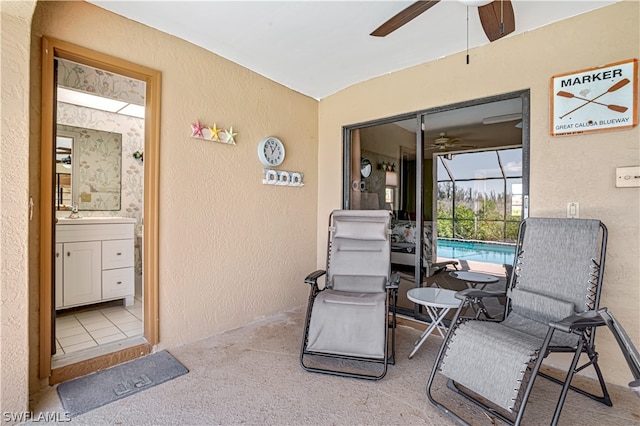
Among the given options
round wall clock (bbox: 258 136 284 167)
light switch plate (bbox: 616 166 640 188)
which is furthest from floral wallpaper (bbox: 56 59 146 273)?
light switch plate (bbox: 616 166 640 188)

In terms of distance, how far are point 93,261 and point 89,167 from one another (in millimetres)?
1247

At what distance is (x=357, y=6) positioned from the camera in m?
2.17

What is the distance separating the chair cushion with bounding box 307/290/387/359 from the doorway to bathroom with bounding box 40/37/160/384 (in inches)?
50.9

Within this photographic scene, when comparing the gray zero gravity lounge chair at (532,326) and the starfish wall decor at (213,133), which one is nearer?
the gray zero gravity lounge chair at (532,326)

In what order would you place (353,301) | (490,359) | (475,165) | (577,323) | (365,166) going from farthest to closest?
(475,165)
(365,166)
(353,301)
(490,359)
(577,323)

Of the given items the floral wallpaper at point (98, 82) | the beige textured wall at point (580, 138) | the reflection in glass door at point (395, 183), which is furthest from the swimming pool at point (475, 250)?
the floral wallpaper at point (98, 82)

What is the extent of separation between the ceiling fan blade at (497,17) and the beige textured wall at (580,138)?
655 mm

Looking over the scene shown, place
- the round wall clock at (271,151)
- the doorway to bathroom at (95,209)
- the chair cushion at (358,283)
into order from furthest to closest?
1. the round wall clock at (271,151)
2. the chair cushion at (358,283)
3. the doorway to bathroom at (95,209)

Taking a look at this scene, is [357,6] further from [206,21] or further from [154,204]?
[154,204]

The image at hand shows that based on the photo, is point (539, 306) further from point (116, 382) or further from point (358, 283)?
point (116, 382)

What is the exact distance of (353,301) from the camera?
7.82ft

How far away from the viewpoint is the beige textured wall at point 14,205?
1665 mm

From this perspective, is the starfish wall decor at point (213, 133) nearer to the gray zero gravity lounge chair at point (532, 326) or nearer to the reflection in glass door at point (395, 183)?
the reflection in glass door at point (395, 183)

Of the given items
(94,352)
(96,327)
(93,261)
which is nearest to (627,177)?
(94,352)
